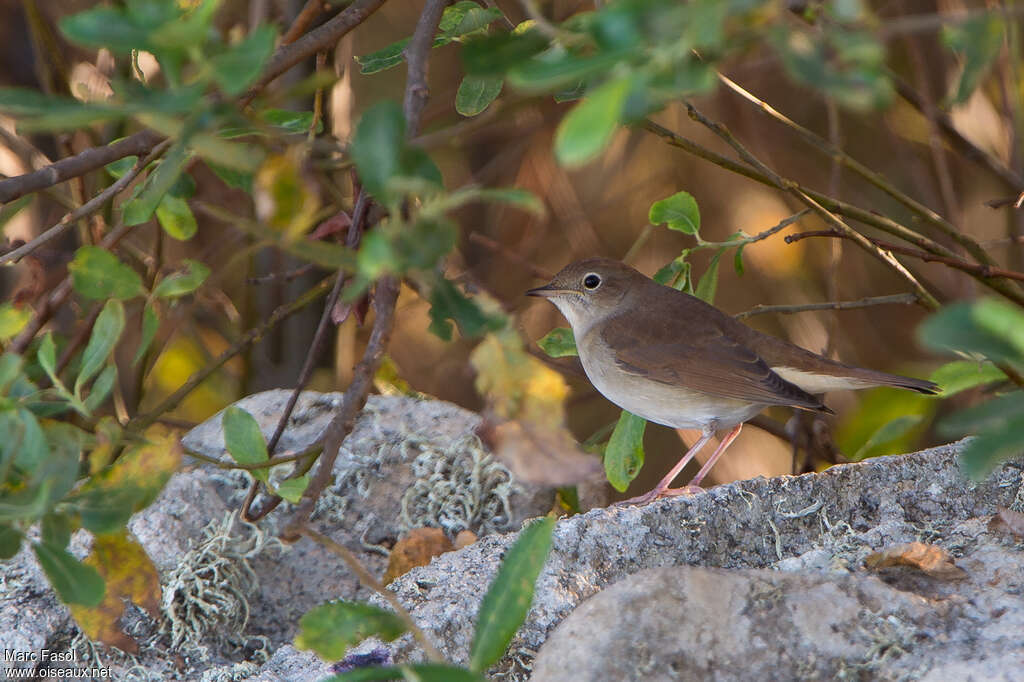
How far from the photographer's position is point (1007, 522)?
2350mm

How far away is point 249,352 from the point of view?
15.1 ft

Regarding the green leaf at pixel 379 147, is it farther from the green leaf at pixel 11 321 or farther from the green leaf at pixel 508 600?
the green leaf at pixel 11 321

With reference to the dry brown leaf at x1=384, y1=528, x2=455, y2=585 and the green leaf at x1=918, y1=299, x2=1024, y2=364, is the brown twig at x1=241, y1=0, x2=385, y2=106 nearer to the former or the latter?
the dry brown leaf at x1=384, y1=528, x2=455, y2=585

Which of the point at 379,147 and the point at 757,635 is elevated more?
the point at 379,147

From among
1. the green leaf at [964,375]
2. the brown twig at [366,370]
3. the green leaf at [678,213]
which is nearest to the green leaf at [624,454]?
the green leaf at [678,213]

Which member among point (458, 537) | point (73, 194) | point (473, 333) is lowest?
point (458, 537)

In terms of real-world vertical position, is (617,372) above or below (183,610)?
below

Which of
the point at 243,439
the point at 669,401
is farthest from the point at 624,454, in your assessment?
the point at 243,439

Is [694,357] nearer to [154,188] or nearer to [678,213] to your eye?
[678,213]

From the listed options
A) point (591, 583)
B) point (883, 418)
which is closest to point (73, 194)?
point (591, 583)

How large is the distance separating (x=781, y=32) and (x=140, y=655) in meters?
2.03

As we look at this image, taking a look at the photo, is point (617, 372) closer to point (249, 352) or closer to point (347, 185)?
point (249, 352)

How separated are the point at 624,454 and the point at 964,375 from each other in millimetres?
961

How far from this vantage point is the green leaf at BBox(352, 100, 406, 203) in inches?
57.4
